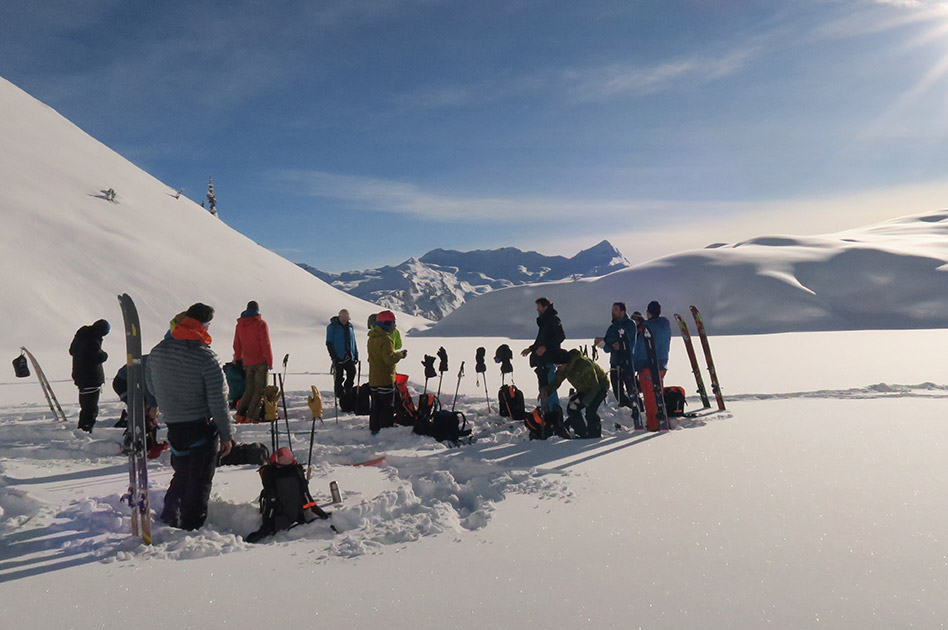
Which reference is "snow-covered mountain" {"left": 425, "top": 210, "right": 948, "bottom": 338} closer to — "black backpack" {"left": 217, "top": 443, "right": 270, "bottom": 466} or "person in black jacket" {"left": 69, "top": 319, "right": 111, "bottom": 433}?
"person in black jacket" {"left": 69, "top": 319, "right": 111, "bottom": 433}

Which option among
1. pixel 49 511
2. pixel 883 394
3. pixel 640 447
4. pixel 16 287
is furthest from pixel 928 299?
pixel 16 287

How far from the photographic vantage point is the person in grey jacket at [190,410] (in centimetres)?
412

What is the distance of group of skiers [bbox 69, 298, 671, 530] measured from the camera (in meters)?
4.14

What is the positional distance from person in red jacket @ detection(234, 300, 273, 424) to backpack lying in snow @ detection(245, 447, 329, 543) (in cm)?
445

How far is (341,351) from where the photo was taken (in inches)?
375

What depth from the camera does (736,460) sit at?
5.60 meters

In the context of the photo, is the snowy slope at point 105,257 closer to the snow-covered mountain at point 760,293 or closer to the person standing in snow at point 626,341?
the snow-covered mountain at point 760,293

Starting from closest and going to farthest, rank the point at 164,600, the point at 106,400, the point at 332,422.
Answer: the point at 164,600, the point at 332,422, the point at 106,400

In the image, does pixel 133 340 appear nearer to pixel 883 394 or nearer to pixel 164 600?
pixel 164 600

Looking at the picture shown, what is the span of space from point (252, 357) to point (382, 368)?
2.39 meters

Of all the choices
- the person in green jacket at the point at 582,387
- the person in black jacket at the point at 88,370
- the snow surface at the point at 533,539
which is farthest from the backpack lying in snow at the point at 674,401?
the person in black jacket at the point at 88,370

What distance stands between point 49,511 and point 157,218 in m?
53.2

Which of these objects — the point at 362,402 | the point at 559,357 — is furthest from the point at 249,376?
the point at 559,357

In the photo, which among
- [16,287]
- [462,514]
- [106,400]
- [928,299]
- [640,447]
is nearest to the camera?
[462,514]
